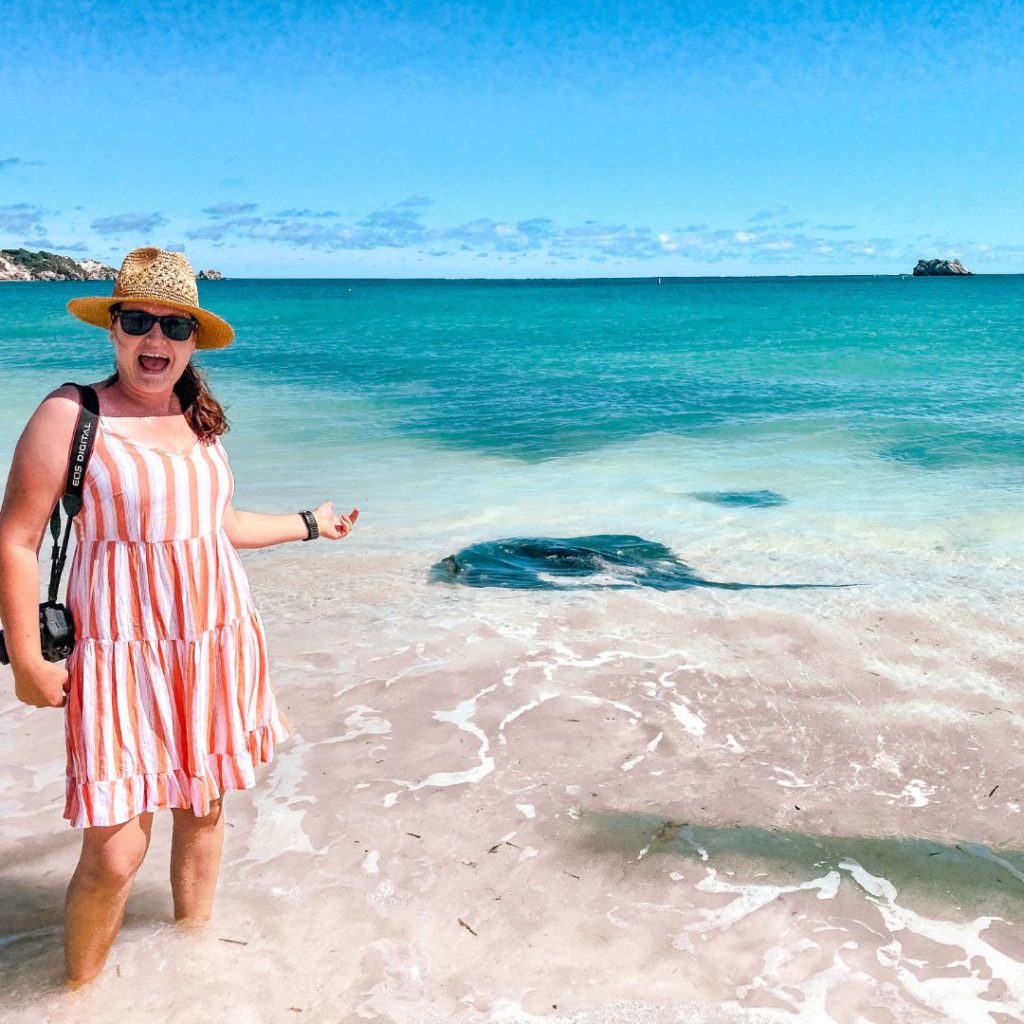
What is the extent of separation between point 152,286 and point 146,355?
19 centimetres

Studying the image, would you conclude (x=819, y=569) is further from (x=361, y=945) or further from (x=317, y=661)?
(x=361, y=945)

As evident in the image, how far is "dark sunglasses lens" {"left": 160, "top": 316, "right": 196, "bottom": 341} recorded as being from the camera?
2.74 meters

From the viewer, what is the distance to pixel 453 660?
6.00 metres

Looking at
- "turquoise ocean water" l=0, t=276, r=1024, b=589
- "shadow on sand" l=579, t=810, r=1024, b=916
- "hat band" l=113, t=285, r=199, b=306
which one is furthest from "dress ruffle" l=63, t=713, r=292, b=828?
"turquoise ocean water" l=0, t=276, r=1024, b=589

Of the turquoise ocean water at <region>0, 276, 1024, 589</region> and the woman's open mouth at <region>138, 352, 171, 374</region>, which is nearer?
the woman's open mouth at <region>138, 352, 171, 374</region>

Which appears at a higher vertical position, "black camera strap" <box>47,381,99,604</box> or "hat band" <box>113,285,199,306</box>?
"hat band" <box>113,285,199,306</box>

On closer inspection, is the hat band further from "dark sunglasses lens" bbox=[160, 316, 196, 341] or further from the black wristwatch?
the black wristwatch

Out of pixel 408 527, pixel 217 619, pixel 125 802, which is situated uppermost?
pixel 217 619

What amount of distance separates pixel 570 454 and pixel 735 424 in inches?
181

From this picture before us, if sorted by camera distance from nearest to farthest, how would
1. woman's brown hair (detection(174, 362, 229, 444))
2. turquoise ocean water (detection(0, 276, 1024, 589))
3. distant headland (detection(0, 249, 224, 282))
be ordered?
woman's brown hair (detection(174, 362, 229, 444))
turquoise ocean water (detection(0, 276, 1024, 589))
distant headland (detection(0, 249, 224, 282))

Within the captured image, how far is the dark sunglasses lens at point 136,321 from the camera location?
8.89ft

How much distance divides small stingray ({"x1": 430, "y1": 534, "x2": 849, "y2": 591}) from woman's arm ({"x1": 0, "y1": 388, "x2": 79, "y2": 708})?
5.09 m

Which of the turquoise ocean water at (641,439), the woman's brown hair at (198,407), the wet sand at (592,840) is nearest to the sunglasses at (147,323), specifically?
the woman's brown hair at (198,407)

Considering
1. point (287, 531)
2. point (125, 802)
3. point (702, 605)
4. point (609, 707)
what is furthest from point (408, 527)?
point (125, 802)
